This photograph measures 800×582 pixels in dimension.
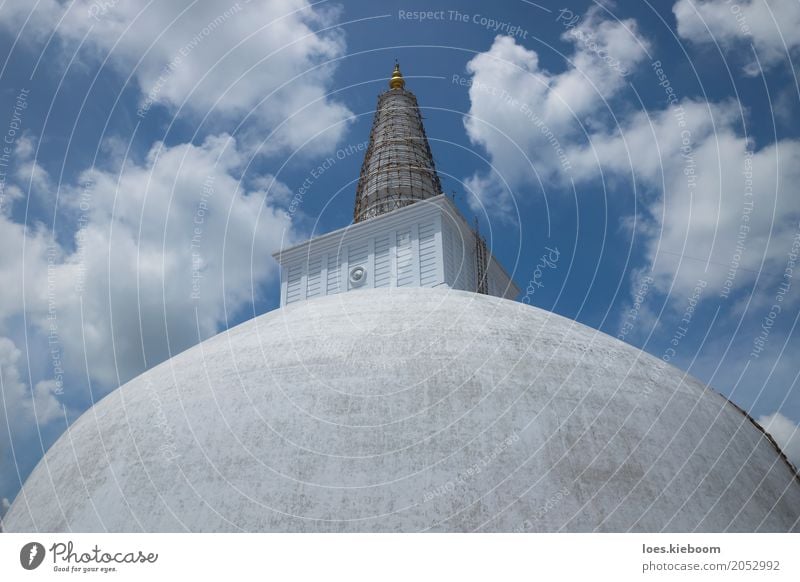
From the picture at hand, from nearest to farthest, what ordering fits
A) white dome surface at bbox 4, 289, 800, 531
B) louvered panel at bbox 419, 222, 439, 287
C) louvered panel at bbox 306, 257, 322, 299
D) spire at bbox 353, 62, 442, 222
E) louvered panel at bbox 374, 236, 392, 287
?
white dome surface at bbox 4, 289, 800, 531 → louvered panel at bbox 419, 222, 439, 287 → louvered panel at bbox 374, 236, 392, 287 → louvered panel at bbox 306, 257, 322, 299 → spire at bbox 353, 62, 442, 222

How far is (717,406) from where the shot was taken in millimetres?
8281

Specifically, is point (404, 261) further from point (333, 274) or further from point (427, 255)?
point (333, 274)

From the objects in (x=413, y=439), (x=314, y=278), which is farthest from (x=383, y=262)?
(x=413, y=439)

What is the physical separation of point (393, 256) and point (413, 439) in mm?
11000

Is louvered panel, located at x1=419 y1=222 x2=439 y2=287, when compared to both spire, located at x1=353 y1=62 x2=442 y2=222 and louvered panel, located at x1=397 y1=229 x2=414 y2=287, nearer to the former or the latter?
louvered panel, located at x1=397 y1=229 x2=414 y2=287

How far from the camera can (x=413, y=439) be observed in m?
6.38

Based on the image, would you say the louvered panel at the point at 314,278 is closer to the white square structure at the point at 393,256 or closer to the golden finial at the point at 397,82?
the white square structure at the point at 393,256

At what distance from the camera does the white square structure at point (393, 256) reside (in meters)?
16.5

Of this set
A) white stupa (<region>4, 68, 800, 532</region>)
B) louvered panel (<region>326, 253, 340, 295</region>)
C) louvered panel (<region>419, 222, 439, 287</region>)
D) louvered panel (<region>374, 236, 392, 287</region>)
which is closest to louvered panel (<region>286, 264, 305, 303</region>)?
louvered panel (<region>326, 253, 340, 295</region>)

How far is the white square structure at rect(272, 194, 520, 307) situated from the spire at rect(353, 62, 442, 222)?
2424 mm

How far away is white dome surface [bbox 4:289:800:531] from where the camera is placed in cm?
602

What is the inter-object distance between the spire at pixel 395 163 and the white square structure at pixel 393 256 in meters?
2.42

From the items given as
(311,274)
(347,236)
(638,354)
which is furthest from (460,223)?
(638,354)
